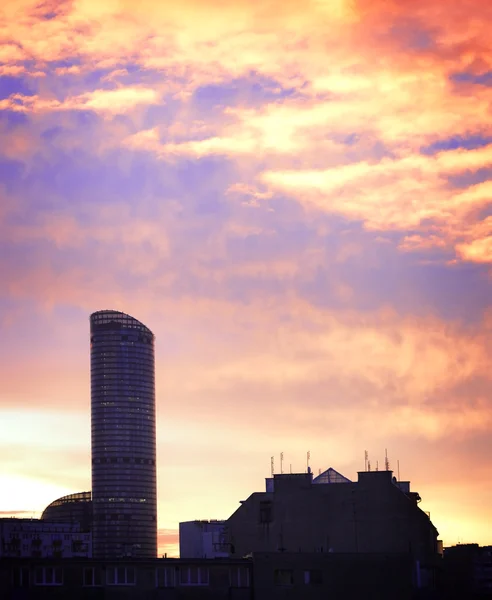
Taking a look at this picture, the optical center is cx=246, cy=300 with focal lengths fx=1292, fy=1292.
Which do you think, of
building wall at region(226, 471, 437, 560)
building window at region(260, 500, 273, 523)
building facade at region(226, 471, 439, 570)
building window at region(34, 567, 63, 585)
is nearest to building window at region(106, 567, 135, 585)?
building window at region(34, 567, 63, 585)

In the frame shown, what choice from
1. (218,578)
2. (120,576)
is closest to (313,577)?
(218,578)

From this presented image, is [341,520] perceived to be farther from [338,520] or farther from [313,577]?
[313,577]

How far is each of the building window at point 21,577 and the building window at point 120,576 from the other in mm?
6359

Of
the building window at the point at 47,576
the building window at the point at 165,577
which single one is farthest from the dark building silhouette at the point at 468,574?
the building window at the point at 47,576

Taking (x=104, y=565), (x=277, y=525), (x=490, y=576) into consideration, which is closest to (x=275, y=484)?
(x=277, y=525)

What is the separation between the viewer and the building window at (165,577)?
103875 mm

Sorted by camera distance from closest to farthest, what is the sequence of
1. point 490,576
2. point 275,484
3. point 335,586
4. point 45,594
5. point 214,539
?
point 45,594
point 335,586
point 490,576
point 275,484
point 214,539

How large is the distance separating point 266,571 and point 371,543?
25.0 m

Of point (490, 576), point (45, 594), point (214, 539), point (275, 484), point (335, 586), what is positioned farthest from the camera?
point (214, 539)

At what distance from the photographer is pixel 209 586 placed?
104812 millimetres

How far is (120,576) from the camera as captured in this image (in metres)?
103

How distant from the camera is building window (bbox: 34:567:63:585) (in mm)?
101375

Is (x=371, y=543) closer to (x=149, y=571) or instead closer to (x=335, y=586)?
(x=335, y=586)

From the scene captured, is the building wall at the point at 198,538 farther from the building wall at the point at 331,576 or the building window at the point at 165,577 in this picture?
the building window at the point at 165,577
